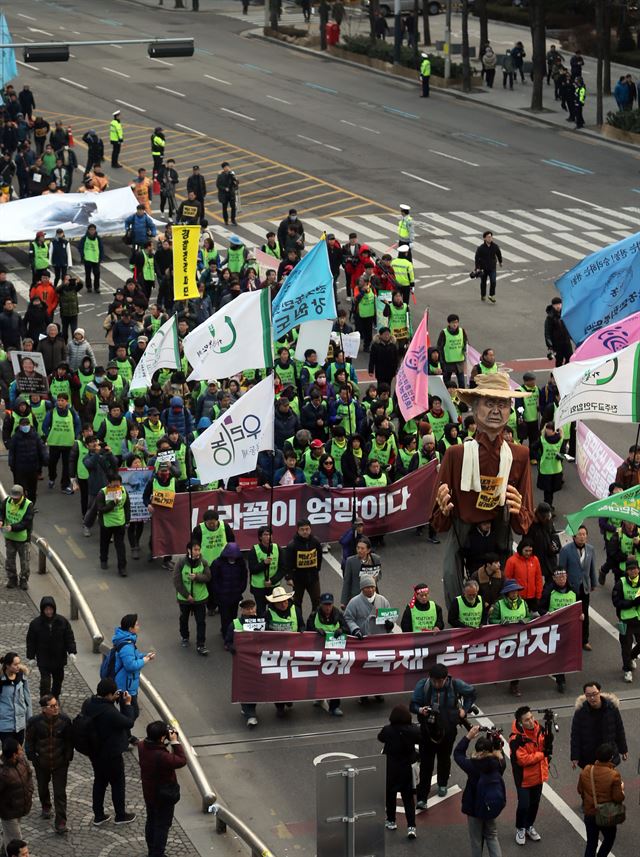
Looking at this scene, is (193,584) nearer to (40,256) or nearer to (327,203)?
(40,256)

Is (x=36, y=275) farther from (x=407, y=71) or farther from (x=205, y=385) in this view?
(x=407, y=71)

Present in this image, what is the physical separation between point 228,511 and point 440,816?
7404 mm

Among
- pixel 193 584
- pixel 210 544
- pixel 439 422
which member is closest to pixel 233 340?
pixel 210 544

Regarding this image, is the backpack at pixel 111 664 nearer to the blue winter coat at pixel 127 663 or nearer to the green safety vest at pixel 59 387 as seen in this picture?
the blue winter coat at pixel 127 663

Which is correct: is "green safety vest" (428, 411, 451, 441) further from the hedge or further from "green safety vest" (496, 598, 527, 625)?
the hedge

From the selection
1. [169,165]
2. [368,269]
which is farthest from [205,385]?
[169,165]

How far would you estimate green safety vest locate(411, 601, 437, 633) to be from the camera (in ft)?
65.2

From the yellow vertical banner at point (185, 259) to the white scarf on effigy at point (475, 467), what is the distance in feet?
27.9

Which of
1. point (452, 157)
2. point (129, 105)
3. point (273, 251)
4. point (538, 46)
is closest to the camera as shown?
point (273, 251)

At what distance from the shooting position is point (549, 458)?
84.9ft

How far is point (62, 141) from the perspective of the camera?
4750 cm

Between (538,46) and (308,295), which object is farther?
(538,46)

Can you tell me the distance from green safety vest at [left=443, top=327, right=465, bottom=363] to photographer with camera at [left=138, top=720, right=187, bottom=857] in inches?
605

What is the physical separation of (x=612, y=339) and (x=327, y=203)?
26466 mm
